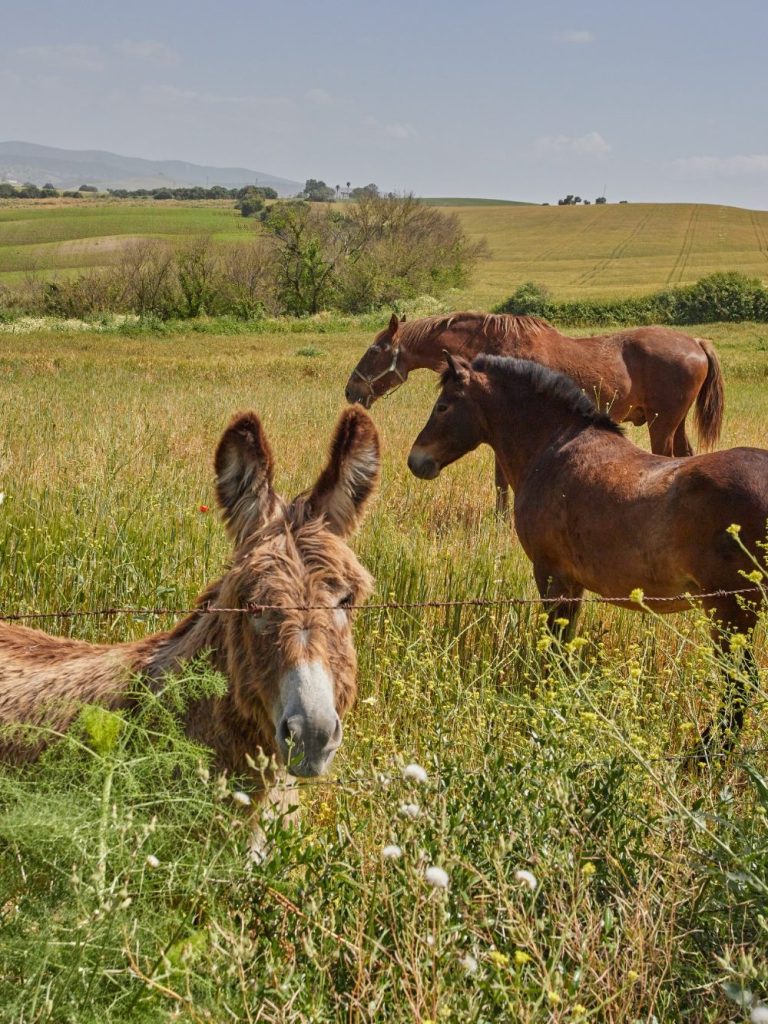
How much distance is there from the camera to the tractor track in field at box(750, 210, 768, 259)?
283 ft

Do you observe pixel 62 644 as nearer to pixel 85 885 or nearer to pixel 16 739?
pixel 16 739

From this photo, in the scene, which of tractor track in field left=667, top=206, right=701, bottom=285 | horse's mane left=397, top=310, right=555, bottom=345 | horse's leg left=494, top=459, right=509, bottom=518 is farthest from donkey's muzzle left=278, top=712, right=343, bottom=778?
tractor track in field left=667, top=206, right=701, bottom=285

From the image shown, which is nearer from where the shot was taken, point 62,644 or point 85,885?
point 85,885

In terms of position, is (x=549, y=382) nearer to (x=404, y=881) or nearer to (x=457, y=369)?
(x=457, y=369)

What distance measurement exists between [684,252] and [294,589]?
9609 centimetres

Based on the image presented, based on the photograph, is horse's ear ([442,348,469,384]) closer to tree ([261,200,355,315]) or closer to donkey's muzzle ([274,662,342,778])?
donkey's muzzle ([274,662,342,778])

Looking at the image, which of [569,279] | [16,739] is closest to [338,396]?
[16,739]

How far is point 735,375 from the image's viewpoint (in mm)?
25703

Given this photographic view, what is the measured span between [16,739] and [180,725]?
57 cm

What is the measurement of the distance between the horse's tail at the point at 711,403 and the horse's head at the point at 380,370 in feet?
13.0

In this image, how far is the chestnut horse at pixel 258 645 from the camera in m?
2.62

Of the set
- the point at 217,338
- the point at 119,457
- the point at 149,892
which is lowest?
the point at 217,338

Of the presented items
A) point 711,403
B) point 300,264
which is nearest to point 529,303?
point 300,264

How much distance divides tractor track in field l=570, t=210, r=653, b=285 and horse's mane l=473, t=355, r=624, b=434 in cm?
6997
